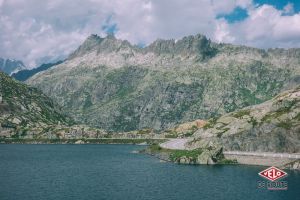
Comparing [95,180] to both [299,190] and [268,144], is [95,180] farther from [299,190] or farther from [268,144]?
[268,144]

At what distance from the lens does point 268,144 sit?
197 metres

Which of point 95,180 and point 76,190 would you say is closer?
point 76,190

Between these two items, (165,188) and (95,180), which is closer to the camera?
(165,188)

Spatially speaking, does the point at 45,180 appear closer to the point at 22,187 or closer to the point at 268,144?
the point at 22,187

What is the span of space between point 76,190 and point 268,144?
100 m

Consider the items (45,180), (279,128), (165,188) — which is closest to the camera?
(165,188)

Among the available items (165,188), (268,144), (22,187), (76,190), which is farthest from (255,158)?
(22,187)

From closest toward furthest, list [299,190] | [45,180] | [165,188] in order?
[299,190] → [165,188] → [45,180]

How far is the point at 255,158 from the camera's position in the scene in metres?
193

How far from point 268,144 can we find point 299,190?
70479mm

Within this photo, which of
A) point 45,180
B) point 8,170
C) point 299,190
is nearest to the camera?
point 299,190

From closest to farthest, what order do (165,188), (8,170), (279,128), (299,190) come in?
(299,190) < (165,188) < (8,170) < (279,128)

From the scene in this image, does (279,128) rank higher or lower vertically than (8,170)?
higher

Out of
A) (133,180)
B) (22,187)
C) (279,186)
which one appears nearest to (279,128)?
(279,186)
